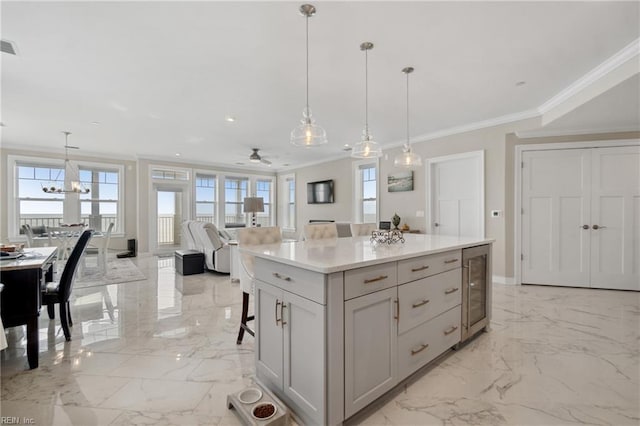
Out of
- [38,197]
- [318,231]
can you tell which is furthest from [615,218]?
[38,197]

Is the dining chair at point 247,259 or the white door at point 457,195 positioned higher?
the white door at point 457,195

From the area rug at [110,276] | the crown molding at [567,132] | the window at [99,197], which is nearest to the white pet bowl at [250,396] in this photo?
the area rug at [110,276]

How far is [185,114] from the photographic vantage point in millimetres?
4266

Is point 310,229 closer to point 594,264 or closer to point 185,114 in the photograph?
point 185,114

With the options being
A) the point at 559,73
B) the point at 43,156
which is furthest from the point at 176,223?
the point at 559,73

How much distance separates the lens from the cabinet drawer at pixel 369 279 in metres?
1.46

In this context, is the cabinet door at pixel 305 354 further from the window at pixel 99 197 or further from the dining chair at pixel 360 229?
the window at pixel 99 197

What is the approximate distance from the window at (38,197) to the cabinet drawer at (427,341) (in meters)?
8.33

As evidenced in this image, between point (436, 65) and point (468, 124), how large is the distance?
7.33ft

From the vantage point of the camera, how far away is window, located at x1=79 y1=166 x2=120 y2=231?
7.05 metres

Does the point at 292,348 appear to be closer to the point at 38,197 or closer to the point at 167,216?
the point at 167,216

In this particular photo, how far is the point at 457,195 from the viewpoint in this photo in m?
5.03

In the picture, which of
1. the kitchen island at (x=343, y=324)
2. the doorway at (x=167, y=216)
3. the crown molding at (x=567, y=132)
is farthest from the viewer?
the doorway at (x=167, y=216)

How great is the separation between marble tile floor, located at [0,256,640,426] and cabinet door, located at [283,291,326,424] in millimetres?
350
